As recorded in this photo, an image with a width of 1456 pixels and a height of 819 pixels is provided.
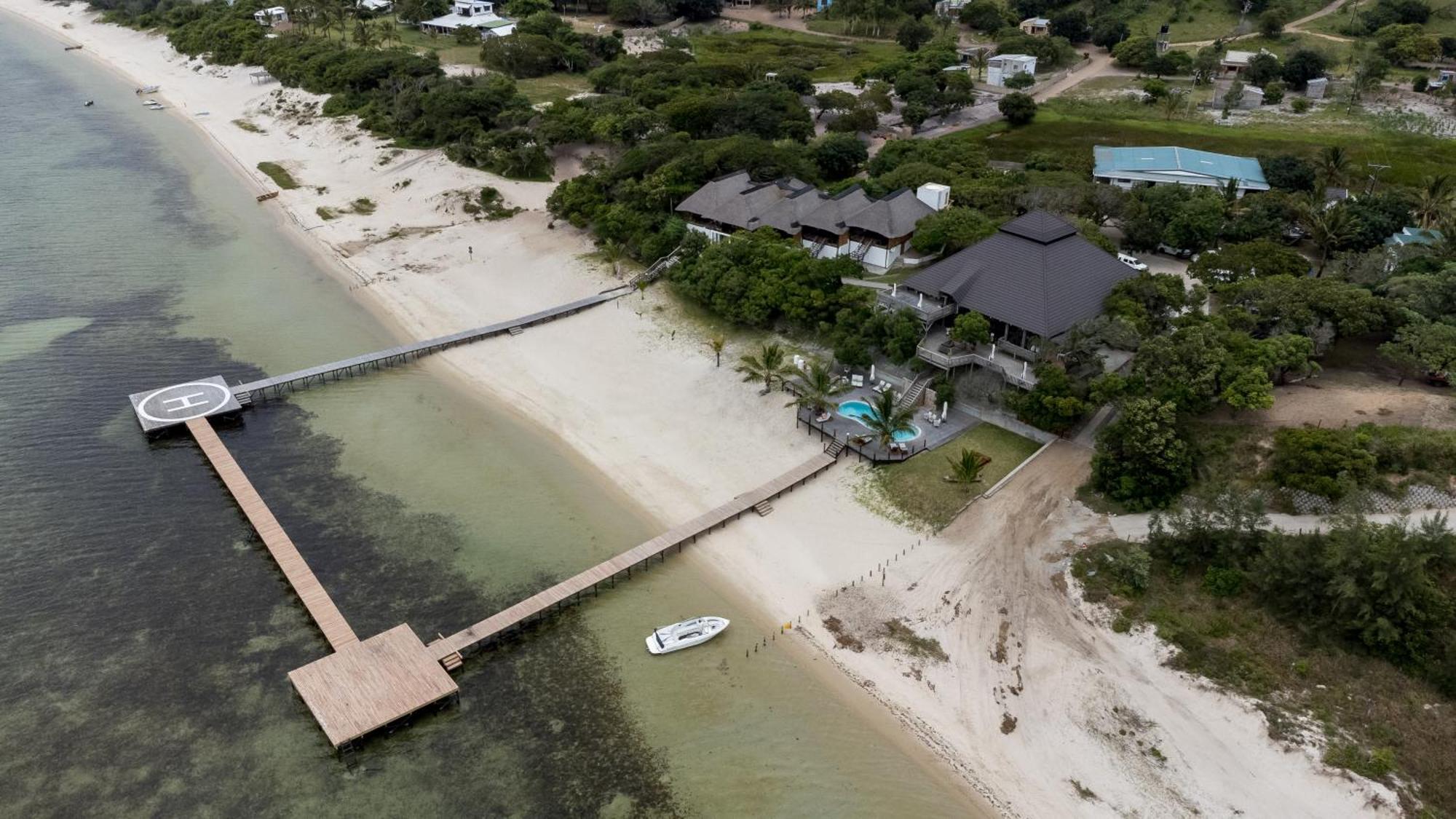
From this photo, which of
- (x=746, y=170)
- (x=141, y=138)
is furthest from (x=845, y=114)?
(x=141, y=138)

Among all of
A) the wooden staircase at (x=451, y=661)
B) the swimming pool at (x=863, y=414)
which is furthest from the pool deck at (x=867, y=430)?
the wooden staircase at (x=451, y=661)

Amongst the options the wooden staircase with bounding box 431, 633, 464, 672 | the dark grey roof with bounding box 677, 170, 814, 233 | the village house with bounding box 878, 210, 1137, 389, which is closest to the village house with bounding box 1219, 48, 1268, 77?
the dark grey roof with bounding box 677, 170, 814, 233

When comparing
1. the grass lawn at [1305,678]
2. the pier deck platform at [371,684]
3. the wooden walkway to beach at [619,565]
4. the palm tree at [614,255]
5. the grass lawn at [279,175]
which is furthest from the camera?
the grass lawn at [279,175]

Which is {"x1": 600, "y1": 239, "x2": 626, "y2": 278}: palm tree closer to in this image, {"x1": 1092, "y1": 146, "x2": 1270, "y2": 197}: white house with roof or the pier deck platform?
the pier deck platform

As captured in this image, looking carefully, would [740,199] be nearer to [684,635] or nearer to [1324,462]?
[684,635]

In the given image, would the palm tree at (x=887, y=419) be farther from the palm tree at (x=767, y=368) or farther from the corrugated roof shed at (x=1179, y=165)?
the corrugated roof shed at (x=1179, y=165)

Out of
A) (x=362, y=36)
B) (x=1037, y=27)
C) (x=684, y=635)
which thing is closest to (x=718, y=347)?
(x=684, y=635)
